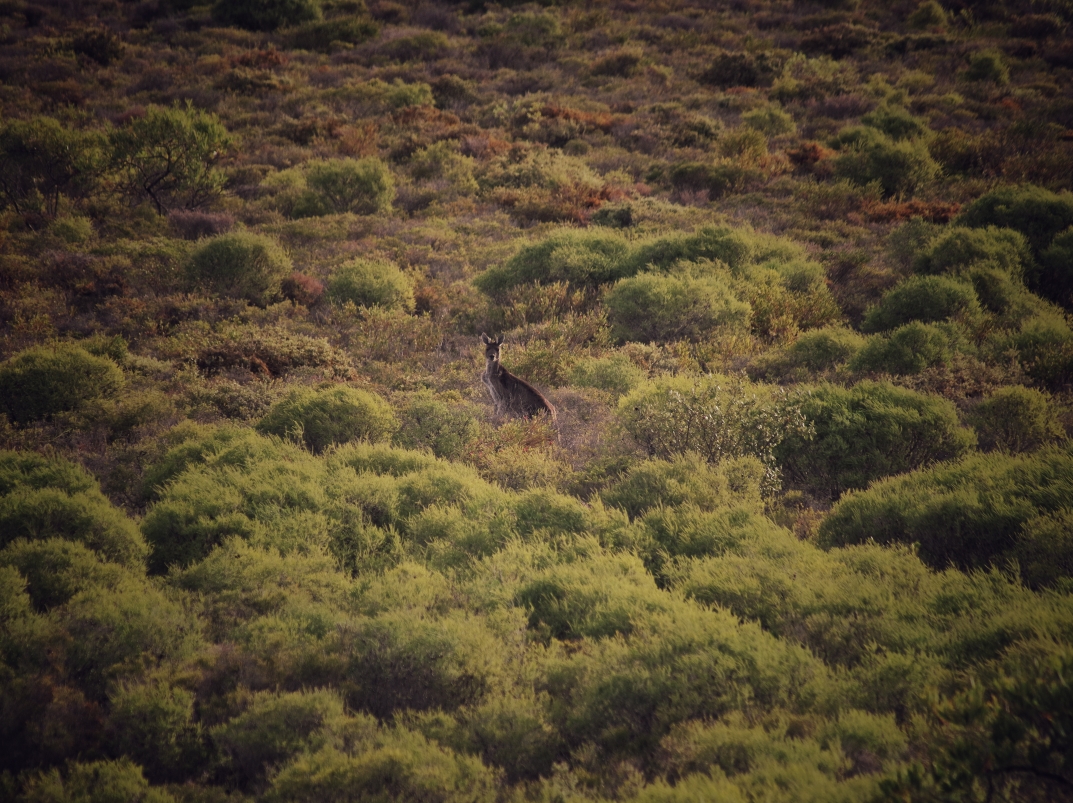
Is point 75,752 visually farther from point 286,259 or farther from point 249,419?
point 286,259

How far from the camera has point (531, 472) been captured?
293 inches

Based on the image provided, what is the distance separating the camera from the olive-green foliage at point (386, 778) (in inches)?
148

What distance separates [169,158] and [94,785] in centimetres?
→ 1547

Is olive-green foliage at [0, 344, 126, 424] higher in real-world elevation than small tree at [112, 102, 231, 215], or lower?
lower

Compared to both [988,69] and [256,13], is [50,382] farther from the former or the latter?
[988,69]

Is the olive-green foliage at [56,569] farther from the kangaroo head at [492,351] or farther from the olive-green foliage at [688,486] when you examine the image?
the kangaroo head at [492,351]

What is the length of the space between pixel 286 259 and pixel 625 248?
683 centimetres

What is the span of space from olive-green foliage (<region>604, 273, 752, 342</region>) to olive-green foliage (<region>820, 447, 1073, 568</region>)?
5.24 m

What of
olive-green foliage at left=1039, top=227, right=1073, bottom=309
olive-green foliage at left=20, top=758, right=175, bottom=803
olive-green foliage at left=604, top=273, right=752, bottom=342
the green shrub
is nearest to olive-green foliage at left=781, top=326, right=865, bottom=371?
olive-green foliage at left=604, top=273, right=752, bottom=342

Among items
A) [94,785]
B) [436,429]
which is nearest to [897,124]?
[436,429]

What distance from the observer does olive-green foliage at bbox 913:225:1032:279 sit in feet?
40.0

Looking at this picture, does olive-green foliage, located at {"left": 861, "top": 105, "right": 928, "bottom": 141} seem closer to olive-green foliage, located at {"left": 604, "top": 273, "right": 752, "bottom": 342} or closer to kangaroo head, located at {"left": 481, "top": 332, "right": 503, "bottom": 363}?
olive-green foliage, located at {"left": 604, "top": 273, "right": 752, "bottom": 342}

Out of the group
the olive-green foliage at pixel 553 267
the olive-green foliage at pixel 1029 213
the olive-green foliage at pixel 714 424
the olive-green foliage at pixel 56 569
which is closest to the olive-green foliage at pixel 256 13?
the olive-green foliage at pixel 553 267

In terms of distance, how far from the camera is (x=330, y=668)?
4754 mm
